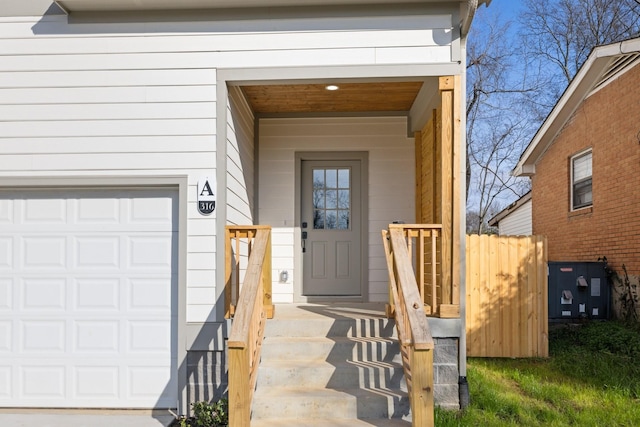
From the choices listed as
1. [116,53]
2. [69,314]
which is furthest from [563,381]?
[116,53]

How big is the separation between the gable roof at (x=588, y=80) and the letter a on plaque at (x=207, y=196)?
6.17m

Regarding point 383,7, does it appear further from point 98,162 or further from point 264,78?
point 98,162

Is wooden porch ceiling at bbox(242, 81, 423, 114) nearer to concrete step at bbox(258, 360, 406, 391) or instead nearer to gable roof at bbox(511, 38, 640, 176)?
concrete step at bbox(258, 360, 406, 391)

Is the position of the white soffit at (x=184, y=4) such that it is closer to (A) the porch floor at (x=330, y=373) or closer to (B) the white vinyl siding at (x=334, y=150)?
(B) the white vinyl siding at (x=334, y=150)

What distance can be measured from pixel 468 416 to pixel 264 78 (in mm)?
3404

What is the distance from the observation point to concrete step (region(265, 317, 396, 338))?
503 centimetres

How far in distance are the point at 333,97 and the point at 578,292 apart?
4860 mm

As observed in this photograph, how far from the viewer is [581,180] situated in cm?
937

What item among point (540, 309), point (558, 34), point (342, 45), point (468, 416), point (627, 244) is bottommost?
point (468, 416)

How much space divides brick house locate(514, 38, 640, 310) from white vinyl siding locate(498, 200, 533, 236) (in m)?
1.61

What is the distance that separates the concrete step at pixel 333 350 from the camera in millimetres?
4762

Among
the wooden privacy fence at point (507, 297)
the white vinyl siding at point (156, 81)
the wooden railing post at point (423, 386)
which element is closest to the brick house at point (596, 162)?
the wooden privacy fence at point (507, 297)

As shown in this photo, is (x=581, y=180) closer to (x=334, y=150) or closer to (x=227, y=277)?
(x=334, y=150)

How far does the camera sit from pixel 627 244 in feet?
25.2
